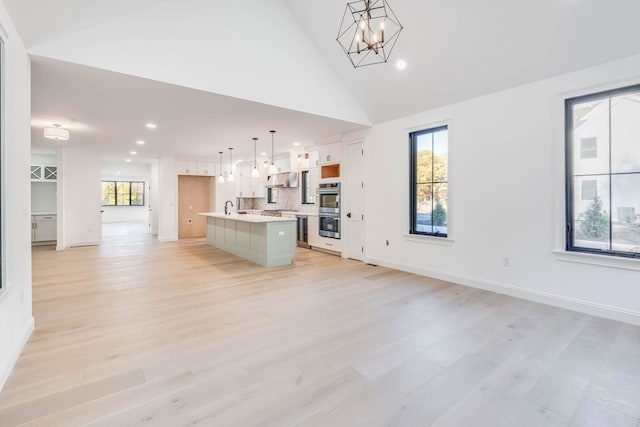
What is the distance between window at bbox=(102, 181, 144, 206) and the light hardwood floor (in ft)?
41.0

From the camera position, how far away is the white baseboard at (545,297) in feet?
10.0

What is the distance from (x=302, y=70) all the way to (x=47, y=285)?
493cm

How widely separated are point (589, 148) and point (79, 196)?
34.9ft

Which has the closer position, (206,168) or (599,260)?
(599,260)

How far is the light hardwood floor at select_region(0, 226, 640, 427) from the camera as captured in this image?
1.72 meters

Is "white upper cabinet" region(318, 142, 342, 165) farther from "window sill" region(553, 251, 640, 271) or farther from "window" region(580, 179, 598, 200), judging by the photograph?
"window sill" region(553, 251, 640, 271)

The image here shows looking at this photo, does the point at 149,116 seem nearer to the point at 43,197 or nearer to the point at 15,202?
the point at 15,202

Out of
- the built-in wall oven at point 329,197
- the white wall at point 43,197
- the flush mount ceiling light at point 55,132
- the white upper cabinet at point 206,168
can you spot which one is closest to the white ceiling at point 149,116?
the flush mount ceiling light at point 55,132

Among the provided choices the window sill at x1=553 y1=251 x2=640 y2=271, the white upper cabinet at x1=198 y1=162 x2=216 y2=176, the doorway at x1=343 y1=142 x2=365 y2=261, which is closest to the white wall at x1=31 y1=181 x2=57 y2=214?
the white upper cabinet at x1=198 y1=162 x2=216 y2=176

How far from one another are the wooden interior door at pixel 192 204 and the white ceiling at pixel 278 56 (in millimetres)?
4458

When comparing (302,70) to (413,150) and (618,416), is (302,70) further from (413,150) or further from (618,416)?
(618,416)

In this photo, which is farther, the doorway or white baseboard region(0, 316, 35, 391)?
the doorway

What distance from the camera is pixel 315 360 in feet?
7.52

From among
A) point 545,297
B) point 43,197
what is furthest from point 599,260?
point 43,197
